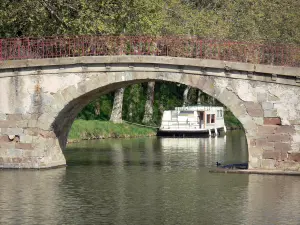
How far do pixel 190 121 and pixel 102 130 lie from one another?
8209mm

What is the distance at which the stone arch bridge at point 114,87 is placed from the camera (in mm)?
29156

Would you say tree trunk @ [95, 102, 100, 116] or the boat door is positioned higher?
tree trunk @ [95, 102, 100, 116]

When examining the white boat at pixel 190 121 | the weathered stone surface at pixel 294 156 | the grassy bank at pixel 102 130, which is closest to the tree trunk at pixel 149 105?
the white boat at pixel 190 121

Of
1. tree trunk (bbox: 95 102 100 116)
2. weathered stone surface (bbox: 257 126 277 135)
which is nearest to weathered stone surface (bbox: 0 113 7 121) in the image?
weathered stone surface (bbox: 257 126 277 135)

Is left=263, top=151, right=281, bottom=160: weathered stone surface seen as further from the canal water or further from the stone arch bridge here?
the canal water

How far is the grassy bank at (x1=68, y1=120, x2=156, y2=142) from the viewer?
46969 mm

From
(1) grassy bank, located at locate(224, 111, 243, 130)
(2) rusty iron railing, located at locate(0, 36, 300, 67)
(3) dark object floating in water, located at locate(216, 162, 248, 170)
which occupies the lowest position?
(3) dark object floating in water, located at locate(216, 162, 248, 170)

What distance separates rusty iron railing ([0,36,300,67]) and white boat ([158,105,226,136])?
21039mm

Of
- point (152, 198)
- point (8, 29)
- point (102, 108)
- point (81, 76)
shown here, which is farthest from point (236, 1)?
point (152, 198)

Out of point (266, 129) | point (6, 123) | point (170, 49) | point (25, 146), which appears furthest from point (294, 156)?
point (6, 123)

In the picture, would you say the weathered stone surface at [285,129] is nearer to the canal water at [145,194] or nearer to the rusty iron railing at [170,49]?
the canal water at [145,194]

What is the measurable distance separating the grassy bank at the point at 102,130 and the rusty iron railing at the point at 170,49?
13319 millimetres

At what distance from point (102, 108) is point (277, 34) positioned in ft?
37.6

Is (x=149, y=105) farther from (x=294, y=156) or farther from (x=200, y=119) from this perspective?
(x=294, y=156)
